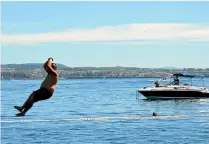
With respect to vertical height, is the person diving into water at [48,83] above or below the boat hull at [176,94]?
above

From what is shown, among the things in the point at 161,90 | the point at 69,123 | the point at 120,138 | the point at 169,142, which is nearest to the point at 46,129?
the point at 69,123

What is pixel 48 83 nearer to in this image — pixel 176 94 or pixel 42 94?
pixel 42 94

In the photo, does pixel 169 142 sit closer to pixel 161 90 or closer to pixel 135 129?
pixel 135 129

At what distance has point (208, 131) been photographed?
48906 millimetres

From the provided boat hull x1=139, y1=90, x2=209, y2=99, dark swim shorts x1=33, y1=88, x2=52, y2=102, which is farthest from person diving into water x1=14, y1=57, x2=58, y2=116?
boat hull x1=139, y1=90, x2=209, y2=99

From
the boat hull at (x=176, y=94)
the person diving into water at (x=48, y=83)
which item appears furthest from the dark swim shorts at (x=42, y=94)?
the boat hull at (x=176, y=94)

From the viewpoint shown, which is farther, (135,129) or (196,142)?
(135,129)

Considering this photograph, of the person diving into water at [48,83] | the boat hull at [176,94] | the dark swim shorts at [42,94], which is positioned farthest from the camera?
the boat hull at [176,94]

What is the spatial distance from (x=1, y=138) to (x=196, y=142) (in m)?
16.0

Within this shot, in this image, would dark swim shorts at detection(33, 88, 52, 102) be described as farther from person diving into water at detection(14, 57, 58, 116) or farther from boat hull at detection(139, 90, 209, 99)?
boat hull at detection(139, 90, 209, 99)

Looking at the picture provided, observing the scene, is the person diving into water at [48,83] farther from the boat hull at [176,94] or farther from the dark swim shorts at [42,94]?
the boat hull at [176,94]

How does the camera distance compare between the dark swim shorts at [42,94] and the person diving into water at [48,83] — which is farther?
the dark swim shorts at [42,94]

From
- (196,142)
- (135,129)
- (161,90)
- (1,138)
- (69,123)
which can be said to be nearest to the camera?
(196,142)

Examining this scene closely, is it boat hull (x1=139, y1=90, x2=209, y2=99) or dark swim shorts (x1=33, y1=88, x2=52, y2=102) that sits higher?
dark swim shorts (x1=33, y1=88, x2=52, y2=102)
